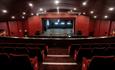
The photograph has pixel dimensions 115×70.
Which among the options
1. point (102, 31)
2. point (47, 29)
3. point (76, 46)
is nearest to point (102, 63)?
point (76, 46)

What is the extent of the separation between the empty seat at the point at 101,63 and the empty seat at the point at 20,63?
1.61 metres

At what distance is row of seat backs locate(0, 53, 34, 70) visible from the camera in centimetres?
377

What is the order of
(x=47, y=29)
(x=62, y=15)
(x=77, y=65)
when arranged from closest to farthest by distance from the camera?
(x=77, y=65) → (x=62, y=15) → (x=47, y=29)

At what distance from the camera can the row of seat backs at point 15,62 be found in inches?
148

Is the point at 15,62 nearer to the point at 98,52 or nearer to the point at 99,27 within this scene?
the point at 98,52

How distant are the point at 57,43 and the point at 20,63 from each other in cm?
563

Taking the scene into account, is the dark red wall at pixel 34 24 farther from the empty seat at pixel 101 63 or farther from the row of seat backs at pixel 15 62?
the empty seat at pixel 101 63

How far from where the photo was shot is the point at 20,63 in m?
3.82

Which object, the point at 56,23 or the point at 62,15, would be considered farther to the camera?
the point at 56,23

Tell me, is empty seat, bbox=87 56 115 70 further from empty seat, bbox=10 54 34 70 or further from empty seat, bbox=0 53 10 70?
empty seat, bbox=0 53 10 70

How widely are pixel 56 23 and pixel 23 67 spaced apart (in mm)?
25060

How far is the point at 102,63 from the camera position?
381 cm

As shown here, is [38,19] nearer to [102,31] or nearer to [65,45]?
[102,31]

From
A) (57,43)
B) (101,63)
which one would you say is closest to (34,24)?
(57,43)
